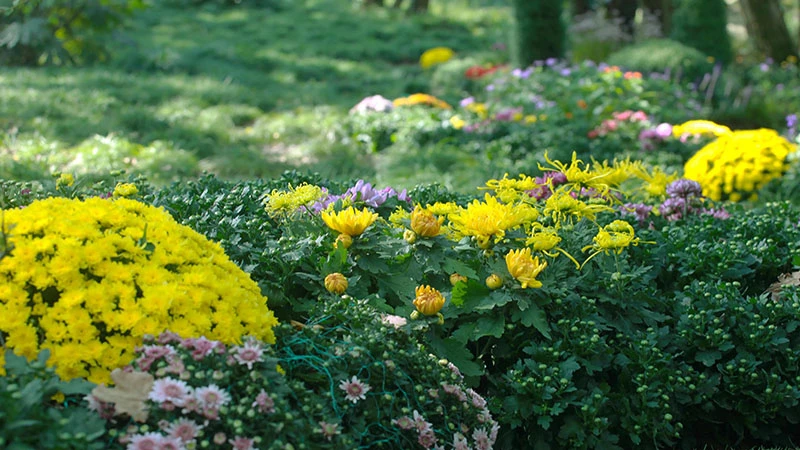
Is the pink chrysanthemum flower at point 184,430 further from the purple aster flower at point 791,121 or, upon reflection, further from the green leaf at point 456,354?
the purple aster flower at point 791,121

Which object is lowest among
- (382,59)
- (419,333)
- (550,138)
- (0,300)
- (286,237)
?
(382,59)

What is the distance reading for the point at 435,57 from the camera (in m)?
13.4

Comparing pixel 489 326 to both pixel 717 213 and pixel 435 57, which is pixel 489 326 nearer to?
pixel 717 213

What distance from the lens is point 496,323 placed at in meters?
2.56

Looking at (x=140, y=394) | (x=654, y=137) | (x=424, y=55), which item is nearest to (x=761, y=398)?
(x=140, y=394)

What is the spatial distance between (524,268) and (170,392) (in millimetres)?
1163

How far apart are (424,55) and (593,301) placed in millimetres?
11437

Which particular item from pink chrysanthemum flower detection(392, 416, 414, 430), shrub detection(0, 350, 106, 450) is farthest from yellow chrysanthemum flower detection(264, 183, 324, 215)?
shrub detection(0, 350, 106, 450)

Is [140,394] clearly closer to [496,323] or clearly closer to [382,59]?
[496,323]

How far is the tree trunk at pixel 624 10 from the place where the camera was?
568 inches

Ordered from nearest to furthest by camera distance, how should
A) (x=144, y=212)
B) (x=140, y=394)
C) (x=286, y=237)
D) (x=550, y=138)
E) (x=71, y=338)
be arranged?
(x=140, y=394) < (x=71, y=338) < (x=144, y=212) < (x=286, y=237) < (x=550, y=138)

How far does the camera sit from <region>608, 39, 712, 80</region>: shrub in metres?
9.49

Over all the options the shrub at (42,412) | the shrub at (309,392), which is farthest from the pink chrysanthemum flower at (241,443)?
the shrub at (42,412)

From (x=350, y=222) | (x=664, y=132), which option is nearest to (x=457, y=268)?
(x=350, y=222)
